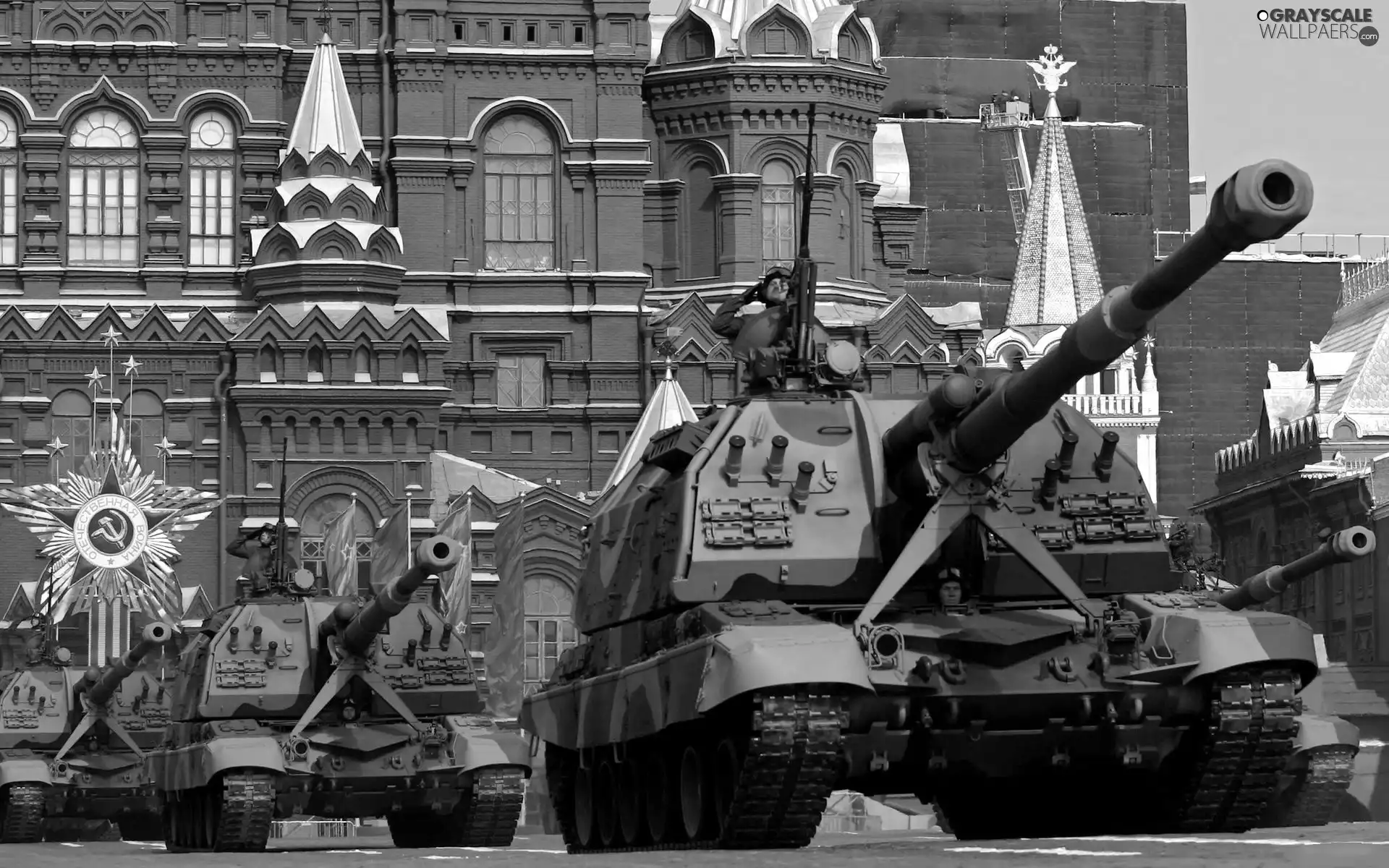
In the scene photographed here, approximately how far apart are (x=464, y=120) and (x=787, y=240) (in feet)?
23.2

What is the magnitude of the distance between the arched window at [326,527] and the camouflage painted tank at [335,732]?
75.9 feet

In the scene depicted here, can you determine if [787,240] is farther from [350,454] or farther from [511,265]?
[350,454]

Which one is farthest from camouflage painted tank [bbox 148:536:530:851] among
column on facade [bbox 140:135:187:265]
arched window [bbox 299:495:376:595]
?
column on facade [bbox 140:135:187:265]

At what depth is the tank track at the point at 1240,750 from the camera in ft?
61.5

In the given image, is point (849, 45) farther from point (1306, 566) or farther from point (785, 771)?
point (785, 771)

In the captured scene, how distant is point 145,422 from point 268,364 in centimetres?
312

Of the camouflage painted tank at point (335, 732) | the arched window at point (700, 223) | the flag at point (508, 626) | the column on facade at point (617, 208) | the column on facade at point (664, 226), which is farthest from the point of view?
the column on facade at point (664, 226)

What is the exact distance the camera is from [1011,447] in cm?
2030

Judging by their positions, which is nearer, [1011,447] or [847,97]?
[1011,447]

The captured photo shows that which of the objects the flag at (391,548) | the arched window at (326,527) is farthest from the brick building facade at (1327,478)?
the arched window at (326,527)

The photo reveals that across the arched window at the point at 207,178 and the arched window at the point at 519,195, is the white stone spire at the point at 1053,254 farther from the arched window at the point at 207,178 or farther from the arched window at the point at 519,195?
the arched window at the point at 207,178

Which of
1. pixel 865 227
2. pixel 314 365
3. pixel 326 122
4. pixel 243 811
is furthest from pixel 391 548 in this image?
pixel 243 811

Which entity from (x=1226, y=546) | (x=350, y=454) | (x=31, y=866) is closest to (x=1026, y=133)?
(x=1226, y=546)

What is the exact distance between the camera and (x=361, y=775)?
28.5 meters
